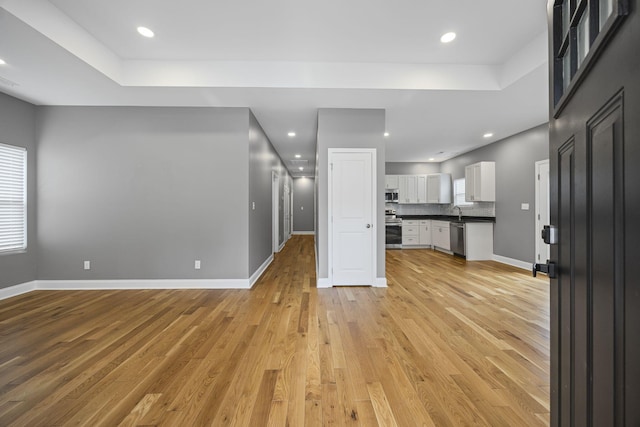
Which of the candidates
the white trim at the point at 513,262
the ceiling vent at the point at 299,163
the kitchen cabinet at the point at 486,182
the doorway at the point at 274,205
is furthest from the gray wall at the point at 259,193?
the white trim at the point at 513,262

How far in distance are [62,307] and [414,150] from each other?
718 cm

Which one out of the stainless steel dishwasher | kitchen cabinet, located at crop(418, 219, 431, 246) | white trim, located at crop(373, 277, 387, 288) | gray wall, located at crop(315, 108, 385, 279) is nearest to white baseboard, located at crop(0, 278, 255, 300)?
gray wall, located at crop(315, 108, 385, 279)

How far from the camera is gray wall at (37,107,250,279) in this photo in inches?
162

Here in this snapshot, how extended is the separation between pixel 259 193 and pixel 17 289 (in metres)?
3.54

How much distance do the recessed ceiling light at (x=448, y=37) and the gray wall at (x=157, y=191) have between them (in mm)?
2701

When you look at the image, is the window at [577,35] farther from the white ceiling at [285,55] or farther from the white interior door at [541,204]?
the white interior door at [541,204]

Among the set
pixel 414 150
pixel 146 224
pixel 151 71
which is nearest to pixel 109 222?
pixel 146 224

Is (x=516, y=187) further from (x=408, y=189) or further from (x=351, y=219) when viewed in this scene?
(x=351, y=219)

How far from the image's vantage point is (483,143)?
645cm

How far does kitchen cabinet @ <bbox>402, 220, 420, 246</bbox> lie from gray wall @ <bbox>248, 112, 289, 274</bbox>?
4.17 meters

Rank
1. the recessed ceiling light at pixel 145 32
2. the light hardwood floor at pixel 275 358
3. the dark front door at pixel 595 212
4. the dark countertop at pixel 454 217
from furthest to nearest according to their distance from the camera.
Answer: the dark countertop at pixel 454 217 < the recessed ceiling light at pixel 145 32 < the light hardwood floor at pixel 275 358 < the dark front door at pixel 595 212

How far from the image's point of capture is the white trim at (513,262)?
210 inches

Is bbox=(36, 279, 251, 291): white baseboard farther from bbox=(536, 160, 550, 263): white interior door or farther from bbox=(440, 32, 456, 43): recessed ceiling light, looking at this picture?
bbox=(536, 160, 550, 263): white interior door

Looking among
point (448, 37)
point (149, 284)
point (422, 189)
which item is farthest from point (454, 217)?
point (149, 284)
